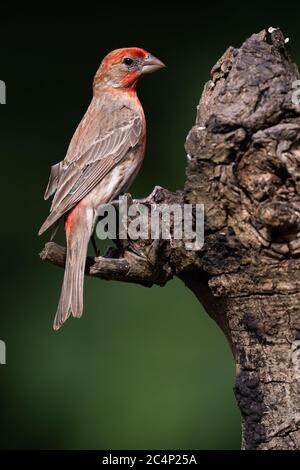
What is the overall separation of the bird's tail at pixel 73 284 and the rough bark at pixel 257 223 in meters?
0.61

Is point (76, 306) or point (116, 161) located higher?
point (116, 161)

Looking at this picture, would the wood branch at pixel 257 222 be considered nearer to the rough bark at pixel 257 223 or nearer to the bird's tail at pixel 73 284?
the rough bark at pixel 257 223

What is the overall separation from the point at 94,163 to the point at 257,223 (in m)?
1.33

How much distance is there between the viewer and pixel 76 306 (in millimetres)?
3902

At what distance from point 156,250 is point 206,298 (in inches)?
9.1

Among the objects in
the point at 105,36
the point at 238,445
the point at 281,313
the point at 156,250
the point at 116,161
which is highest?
the point at 105,36

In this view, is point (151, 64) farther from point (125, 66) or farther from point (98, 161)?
point (98, 161)

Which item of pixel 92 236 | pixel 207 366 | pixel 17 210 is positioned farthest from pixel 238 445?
pixel 17 210

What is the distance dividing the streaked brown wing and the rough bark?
95cm

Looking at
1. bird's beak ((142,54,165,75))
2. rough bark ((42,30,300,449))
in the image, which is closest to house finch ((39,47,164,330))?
bird's beak ((142,54,165,75))

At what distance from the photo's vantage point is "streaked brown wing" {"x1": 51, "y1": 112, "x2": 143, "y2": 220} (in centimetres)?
419

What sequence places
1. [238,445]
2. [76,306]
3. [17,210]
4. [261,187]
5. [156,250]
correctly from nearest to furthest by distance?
[261,187] < [156,250] < [76,306] < [238,445] < [17,210]

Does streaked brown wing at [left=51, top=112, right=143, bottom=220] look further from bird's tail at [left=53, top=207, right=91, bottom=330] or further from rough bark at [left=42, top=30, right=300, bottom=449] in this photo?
rough bark at [left=42, top=30, right=300, bottom=449]

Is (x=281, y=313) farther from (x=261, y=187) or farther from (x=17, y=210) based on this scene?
(x=17, y=210)
